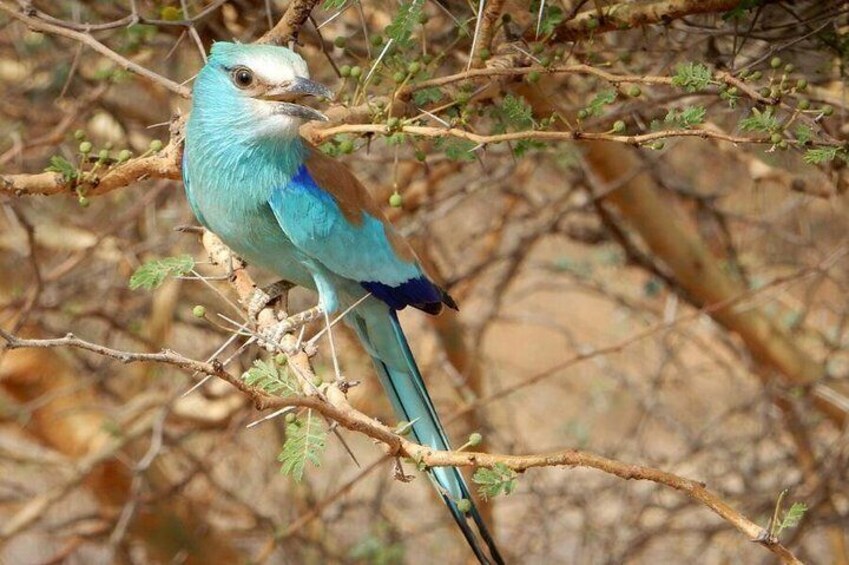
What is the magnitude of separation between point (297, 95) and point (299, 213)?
0.86 ft

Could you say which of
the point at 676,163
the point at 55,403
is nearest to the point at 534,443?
the point at 676,163

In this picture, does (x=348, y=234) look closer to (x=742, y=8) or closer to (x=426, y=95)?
(x=426, y=95)

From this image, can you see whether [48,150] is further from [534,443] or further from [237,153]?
[534,443]

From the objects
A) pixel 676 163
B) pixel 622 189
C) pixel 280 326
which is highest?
pixel 280 326

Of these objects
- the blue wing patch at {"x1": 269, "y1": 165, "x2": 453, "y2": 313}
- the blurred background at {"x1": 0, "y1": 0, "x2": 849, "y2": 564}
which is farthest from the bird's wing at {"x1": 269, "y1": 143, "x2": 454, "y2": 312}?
the blurred background at {"x1": 0, "y1": 0, "x2": 849, "y2": 564}

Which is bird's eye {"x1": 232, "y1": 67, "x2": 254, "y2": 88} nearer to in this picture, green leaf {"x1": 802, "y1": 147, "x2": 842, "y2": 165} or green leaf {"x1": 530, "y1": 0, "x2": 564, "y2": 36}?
green leaf {"x1": 530, "y1": 0, "x2": 564, "y2": 36}

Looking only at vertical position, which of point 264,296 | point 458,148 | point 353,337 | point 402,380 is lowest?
point 353,337

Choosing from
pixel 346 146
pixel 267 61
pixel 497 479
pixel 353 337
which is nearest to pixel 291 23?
pixel 267 61

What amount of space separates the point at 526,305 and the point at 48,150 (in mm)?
4893

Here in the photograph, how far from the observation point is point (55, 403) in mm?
4180

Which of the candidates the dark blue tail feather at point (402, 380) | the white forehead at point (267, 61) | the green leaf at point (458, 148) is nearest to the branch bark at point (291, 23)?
the white forehead at point (267, 61)

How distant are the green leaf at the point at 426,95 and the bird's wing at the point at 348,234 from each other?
12.9 inches

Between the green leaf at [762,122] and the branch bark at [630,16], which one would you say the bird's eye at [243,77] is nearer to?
the branch bark at [630,16]

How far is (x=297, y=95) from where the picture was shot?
215 cm
